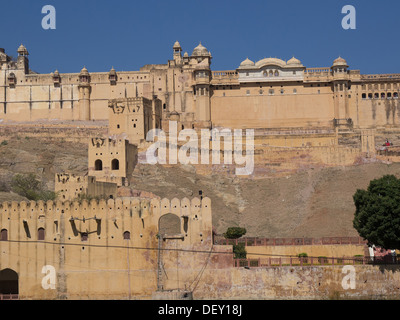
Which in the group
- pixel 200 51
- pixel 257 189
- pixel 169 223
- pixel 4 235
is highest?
pixel 200 51

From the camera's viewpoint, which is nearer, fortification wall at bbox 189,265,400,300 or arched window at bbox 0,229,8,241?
fortification wall at bbox 189,265,400,300

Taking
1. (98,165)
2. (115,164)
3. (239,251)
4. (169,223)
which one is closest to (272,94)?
(115,164)

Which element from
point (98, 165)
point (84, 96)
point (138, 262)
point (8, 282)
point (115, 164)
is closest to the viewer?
point (138, 262)

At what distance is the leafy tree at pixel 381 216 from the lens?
128 ft

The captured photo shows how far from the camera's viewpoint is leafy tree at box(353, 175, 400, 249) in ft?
128

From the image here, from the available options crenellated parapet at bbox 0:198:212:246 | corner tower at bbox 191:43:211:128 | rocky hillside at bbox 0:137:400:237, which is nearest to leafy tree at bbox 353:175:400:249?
rocky hillside at bbox 0:137:400:237

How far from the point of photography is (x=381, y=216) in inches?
1548

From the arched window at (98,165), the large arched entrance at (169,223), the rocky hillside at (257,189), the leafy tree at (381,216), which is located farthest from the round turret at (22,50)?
the leafy tree at (381,216)

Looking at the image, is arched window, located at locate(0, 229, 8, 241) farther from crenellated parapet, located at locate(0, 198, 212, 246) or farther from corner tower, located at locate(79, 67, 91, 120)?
corner tower, located at locate(79, 67, 91, 120)

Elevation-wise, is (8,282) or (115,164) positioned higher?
(115,164)

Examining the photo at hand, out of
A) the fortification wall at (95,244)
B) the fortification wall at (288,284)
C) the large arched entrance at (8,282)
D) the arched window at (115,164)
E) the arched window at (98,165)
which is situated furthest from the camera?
the arched window at (115,164)

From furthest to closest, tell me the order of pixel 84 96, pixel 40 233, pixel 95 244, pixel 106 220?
pixel 84 96, pixel 40 233, pixel 106 220, pixel 95 244

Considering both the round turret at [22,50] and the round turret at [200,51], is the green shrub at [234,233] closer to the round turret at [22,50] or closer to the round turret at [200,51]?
the round turret at [200,51]

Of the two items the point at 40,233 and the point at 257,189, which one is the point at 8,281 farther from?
the point at 257,189
